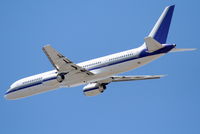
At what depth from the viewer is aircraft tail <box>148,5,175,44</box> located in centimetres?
5556

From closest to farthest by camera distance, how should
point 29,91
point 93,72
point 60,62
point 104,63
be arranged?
point 60,62
point 104,63
point 93,72
point 29,91

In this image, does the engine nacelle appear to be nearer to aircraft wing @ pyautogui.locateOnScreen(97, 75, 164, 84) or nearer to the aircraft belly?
aircraft wing @ pyautogui.locateOnScreen(97, 75, 164, 84)

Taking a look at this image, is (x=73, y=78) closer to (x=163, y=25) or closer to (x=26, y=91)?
(x=26, y=91)

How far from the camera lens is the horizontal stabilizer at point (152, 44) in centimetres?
5230

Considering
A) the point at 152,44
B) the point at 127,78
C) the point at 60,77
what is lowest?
the point at 60,77

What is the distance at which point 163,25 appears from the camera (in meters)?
56.0

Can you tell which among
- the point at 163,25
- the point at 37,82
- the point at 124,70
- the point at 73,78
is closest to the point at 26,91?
the point at 37,82

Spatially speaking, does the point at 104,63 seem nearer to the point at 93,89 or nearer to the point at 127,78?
the point at 127,78

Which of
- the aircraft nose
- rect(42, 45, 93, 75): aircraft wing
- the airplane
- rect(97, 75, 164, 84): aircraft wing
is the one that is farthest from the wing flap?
the aircraft nose

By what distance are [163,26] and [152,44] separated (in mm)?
3923

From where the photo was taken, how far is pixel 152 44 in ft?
174

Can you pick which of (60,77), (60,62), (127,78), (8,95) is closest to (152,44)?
(60,62)

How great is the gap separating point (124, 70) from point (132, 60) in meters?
1.50

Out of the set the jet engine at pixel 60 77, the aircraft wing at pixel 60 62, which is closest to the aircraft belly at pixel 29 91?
the jet engine at pixel 60 77
